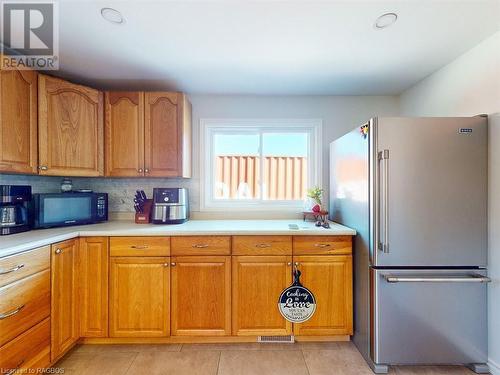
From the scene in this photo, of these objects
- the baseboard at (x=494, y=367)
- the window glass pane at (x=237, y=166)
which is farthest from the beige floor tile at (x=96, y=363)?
the baseboard at (x=494, y=367)

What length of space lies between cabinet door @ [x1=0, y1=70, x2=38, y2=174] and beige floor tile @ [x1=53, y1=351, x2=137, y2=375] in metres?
1.39

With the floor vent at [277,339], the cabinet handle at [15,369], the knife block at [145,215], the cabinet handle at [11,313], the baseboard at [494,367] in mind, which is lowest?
the floor vent at [277,339]

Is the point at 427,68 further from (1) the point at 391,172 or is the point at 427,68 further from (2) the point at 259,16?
(2) the point at 259,16

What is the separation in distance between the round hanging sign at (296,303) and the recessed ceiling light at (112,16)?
6.64 feet

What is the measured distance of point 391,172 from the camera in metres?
1.61

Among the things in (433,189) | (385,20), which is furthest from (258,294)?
(385,20)

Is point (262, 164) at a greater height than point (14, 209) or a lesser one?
greater

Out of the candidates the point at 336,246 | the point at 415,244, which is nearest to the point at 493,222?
the point at 415,244

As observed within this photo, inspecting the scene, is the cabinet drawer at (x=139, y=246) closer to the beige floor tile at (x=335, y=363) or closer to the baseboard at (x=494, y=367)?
the beige floor tile at (x=335, y=363)

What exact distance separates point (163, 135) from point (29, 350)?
171cm

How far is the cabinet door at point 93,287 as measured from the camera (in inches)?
72.2

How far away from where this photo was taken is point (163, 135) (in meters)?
2.21

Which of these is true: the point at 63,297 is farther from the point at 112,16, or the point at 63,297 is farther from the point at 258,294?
the point at 112,16

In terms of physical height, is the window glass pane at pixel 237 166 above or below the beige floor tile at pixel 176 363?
above
